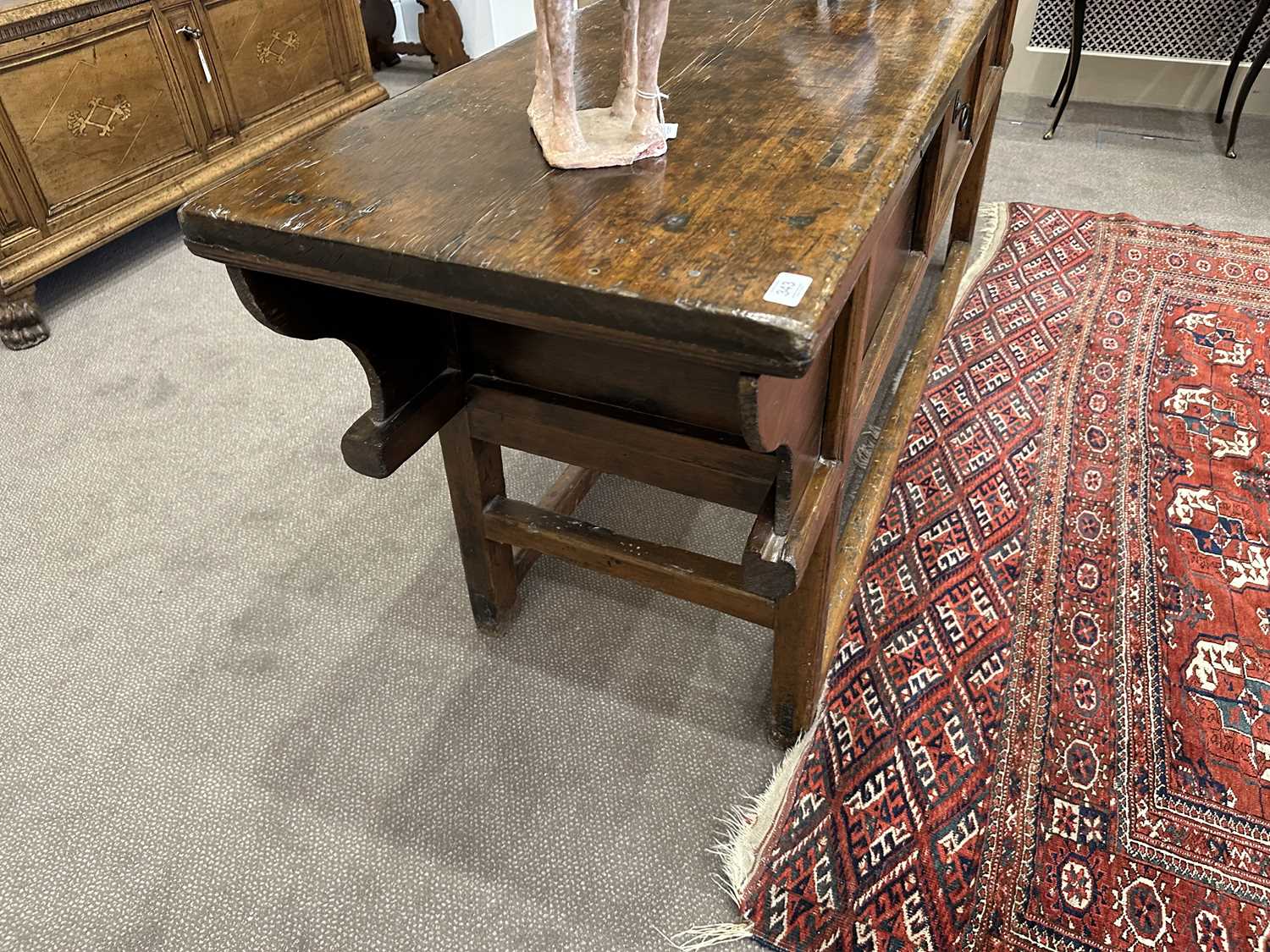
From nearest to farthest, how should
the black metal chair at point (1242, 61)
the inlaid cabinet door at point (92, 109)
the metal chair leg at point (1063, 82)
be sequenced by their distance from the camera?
the inlaid cabinet door at point (92, 109)
the black metal chair at point (1242, 61)
the metal chair leg at point (1063, 82)

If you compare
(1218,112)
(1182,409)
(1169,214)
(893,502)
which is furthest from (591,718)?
(1218,112)

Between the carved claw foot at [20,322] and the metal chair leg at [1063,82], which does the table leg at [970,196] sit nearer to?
the metal chair leg at [1063,82]

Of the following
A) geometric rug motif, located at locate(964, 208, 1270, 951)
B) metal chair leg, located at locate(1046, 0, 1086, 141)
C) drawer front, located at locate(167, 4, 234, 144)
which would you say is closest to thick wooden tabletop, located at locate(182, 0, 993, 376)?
geometric rug motif, located at locate(964, 208, 1270, 951)

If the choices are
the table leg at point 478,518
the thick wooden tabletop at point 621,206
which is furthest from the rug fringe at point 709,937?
the thick wooden tabletop at point 621,206

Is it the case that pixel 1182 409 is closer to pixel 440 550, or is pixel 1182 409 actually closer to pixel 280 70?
pixel 440 550

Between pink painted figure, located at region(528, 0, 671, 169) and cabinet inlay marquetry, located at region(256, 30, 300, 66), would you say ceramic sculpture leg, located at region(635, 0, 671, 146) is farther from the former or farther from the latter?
cabinet inlay marquetry, located at region(256, 30, 300, 66)

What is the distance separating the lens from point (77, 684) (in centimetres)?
142

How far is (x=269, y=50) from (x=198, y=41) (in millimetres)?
300

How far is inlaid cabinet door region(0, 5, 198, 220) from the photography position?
7.14ft

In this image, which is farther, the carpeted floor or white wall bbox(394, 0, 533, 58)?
white wall bbox(394, 0, 533, 58)

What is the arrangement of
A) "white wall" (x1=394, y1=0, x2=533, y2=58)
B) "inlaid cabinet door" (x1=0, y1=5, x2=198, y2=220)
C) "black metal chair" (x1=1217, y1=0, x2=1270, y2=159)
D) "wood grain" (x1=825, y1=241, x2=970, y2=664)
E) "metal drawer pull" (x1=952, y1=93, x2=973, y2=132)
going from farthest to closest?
1. "white wall" (x1=394, y1=0, x2=533, y2=58)
2. "black metal chair" (x1=1217, y1=0, x2=1270, y2=159)
3. "inlaid cabinet door" (x1=0, y1=5, x2=198, y2=220)
4. "metal drawer pull" (x1=952, y1=93, x2=973, y2=132)
5. "wood grain" (x1=825, y1=241, x2=970, y2=664)

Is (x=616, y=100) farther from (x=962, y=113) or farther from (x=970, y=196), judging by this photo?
(x=970, y=196)

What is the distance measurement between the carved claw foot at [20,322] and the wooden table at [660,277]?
1.65m

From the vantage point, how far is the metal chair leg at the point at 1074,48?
9.82ft
